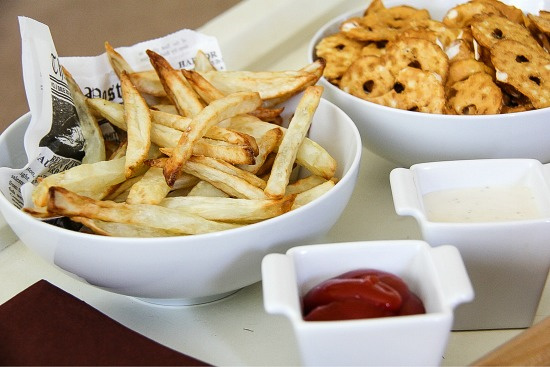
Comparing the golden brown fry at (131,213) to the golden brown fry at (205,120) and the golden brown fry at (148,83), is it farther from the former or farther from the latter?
the golden brown fry at (148,83)

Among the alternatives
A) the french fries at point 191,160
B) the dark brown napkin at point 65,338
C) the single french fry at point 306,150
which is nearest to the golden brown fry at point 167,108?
the french fries at point 191,160

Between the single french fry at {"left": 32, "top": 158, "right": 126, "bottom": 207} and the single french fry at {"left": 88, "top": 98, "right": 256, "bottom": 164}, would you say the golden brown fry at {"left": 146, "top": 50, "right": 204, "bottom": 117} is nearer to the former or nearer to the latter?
the single french fry at {"left": 88, "top": 98, "right": 256, "bottom": 164}

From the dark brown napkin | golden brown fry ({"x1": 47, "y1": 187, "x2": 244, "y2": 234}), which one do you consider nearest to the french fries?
golden brown fry ({"x1": 47, "y1": 187, "x2": 244, "y2": 234})

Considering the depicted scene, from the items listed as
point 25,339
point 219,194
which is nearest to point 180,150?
point 219,194

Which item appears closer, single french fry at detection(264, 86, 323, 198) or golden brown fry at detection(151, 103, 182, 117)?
single french fry at detection(264, 86, 323, 198)

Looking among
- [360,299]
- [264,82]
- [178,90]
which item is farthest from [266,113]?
[360,299]
